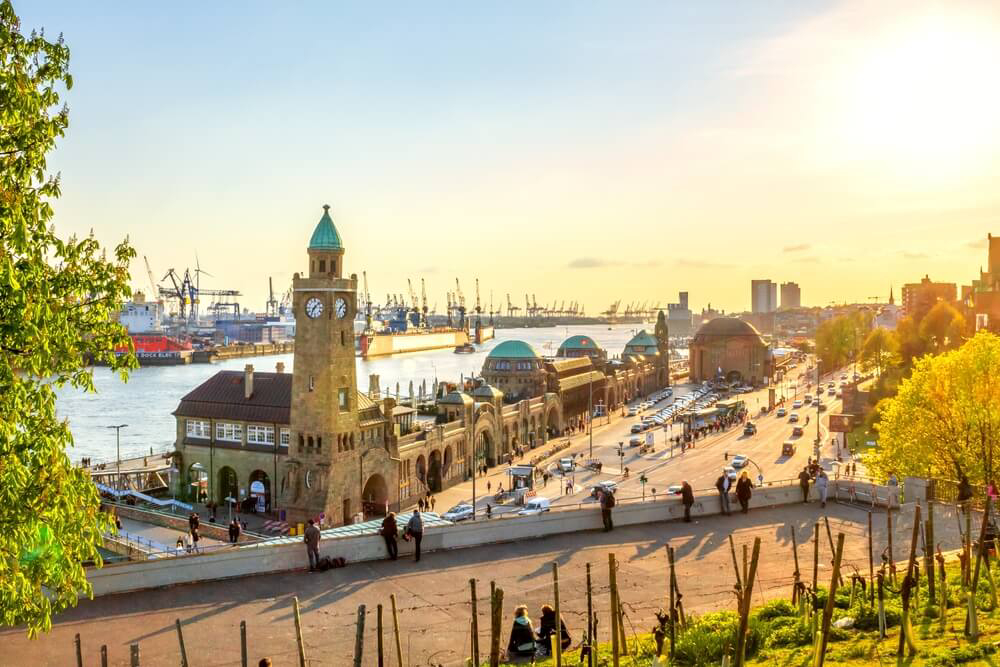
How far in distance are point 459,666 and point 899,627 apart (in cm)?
661

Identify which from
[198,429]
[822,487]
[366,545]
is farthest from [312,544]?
[198,429]

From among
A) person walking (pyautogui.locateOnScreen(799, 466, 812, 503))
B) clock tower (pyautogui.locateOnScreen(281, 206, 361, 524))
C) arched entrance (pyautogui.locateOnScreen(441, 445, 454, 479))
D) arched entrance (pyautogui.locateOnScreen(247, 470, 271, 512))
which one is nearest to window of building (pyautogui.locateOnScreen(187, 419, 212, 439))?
arched entrance (pyautogui.locateOnScreen(247, 470, 271, 512))

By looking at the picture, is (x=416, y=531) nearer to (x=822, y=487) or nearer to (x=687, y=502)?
(x=687, y=502)

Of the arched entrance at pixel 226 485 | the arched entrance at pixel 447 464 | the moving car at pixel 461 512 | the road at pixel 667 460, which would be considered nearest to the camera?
the moving car at pixel 461 512

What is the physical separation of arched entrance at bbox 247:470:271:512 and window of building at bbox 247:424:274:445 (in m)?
1.79

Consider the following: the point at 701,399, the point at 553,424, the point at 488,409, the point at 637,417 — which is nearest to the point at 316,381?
the point at 488,409

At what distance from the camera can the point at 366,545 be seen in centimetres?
1738

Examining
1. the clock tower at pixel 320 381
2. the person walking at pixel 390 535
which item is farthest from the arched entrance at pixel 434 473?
the person walking at pixel 390 535

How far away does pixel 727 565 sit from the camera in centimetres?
1708

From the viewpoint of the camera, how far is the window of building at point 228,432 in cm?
5269

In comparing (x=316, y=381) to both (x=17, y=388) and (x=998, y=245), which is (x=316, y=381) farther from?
(x=998, y=245)

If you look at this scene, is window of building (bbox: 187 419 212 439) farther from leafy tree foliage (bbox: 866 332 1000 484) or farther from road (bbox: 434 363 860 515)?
leafy tree foliage (bbox: 866 332 1000 484)

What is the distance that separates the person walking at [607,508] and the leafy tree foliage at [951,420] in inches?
647

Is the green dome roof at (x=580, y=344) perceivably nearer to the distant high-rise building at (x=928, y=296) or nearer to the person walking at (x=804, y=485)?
the distant high-rise building at (x=928, y=296)
